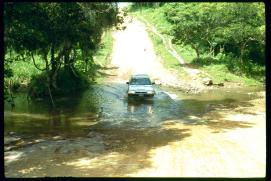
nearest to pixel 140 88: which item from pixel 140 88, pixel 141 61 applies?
pixel 140 88

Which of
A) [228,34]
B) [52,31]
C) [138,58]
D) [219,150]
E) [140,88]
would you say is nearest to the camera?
[219,150]

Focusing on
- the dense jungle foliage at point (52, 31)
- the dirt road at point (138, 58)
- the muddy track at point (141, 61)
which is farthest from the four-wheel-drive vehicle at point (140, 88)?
the dirt road at point (138, 58)

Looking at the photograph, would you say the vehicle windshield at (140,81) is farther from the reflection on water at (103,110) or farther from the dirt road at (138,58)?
the dirt road at (138,58)

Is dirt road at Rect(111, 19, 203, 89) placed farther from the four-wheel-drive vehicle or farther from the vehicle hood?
the vehicle hood

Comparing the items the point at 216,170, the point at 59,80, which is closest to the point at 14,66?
the point at 59,80

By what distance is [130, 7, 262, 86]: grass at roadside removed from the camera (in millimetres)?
34900

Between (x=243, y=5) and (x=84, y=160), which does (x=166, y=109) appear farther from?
(x=243, y=5)

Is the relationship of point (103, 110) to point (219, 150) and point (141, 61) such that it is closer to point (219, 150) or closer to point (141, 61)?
point (219, 150)

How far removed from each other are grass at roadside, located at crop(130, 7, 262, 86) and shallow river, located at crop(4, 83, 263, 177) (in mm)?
5307

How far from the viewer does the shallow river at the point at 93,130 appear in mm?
12344

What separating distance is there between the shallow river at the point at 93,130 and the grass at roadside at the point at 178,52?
5307mm

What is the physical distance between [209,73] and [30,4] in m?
24.7

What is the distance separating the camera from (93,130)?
1756 centimetres

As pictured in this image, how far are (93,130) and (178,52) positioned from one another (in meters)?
29.3
